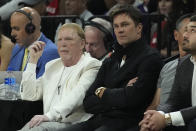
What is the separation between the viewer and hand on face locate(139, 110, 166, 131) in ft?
16.4

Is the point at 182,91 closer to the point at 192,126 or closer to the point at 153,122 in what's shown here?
the point at 153,122

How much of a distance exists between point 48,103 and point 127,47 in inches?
41.7

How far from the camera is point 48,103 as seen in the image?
6.27 meters

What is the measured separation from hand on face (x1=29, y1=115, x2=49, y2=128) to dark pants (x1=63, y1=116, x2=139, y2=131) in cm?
26

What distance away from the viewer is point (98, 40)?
710cm

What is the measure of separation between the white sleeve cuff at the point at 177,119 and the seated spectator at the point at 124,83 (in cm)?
57

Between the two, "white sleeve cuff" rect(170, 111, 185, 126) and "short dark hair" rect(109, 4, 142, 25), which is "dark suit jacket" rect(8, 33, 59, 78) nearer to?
"short dark hair" rect(109, 4, 142, 25)

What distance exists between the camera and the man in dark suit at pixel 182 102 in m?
4.92

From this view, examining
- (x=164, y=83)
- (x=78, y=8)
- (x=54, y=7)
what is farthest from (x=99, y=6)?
(x=164, y=83)

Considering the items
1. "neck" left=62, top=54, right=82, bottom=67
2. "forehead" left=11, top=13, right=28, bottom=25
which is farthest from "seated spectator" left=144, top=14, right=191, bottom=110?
"forehead" left=11, top=13, right=28, bottom=25

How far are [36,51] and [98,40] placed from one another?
2.48ft

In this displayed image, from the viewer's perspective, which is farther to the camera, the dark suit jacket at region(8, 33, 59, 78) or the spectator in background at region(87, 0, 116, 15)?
the spectator in background at region(87, 0, 116, 15)

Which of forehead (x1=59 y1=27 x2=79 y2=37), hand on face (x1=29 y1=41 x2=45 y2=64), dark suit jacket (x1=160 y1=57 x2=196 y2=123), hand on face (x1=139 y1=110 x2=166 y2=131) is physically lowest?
hand on face (x1=139 y1=110 x2=166 y2=131)

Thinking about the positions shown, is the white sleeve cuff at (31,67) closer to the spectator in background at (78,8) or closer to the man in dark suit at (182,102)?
the man in dark suit at (182,102)
